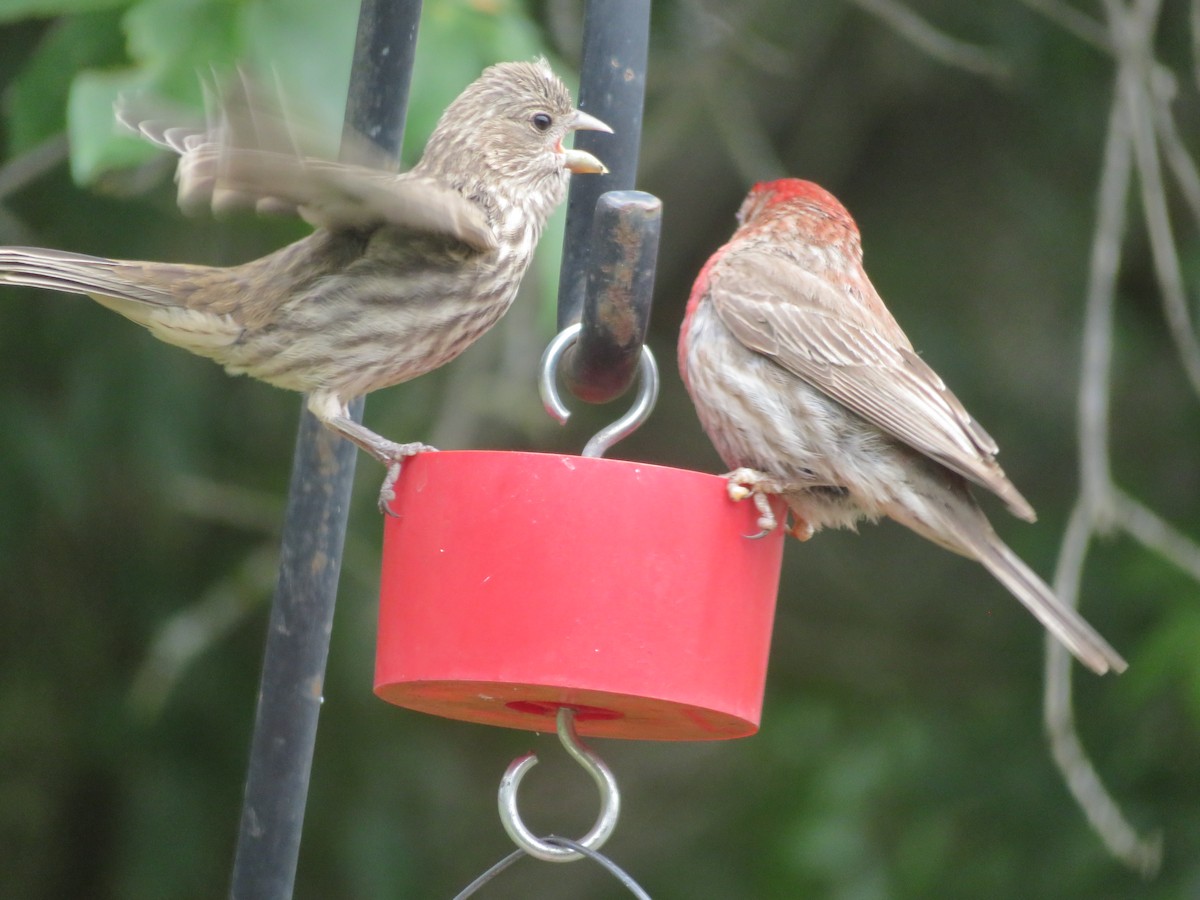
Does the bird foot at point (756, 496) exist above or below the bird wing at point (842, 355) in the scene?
below

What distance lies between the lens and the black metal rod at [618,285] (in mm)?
3742

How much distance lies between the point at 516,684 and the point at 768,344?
5.61 feet

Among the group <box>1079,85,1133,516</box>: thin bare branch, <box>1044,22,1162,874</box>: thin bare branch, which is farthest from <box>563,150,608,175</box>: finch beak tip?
<box>1079,85,1133,516</box>: thin bare branch

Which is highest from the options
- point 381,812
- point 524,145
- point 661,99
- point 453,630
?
point 661,99

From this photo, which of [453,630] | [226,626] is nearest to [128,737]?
[226,626]

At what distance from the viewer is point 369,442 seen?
14.0 ft

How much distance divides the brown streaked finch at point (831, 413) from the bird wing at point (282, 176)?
95 centimetres

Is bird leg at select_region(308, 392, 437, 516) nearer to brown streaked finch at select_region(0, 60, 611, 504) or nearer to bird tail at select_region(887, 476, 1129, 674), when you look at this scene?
brown streaked finch at select_region(0, 60, 611, 504)

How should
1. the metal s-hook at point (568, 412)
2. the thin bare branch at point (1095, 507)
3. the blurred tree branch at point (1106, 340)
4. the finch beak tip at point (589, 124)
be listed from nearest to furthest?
the metal s-hook at point (568, 412), the finch beak tip at point (589, 124), the thin bare branch at point (1095, 507), the blurred tree branch at point (1106, 340)

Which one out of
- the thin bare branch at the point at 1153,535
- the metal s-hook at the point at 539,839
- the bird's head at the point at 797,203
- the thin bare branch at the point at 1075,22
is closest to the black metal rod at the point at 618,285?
the metal s-hook at the point at 539,839

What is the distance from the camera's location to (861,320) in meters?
5.28

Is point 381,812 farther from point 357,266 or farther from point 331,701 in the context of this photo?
point 357,266

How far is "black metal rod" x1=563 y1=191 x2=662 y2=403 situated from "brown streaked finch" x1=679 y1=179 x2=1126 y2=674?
737 millimetres

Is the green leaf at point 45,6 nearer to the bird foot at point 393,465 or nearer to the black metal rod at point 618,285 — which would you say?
the bird foot at point 393,465
